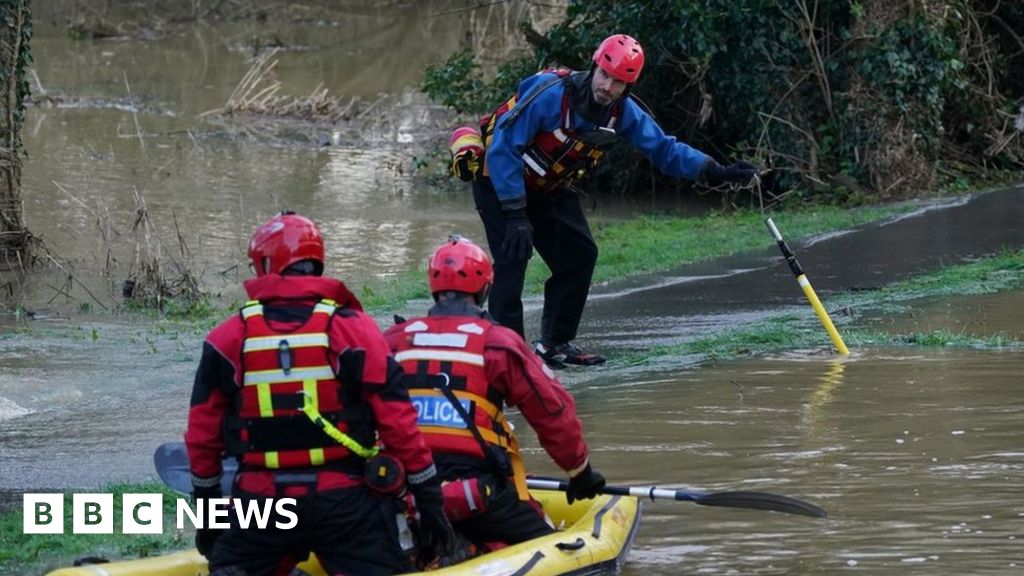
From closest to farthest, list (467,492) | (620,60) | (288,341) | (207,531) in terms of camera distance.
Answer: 1. (288,341)
2. (207,531)
3. (467,492)
4. (620,60)

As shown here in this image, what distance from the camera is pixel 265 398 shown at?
5.53 metres

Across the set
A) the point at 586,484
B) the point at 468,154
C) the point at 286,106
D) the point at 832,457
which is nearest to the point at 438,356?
the point at 586,484

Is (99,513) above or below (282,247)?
below

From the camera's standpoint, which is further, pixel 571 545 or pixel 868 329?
pixel 868 329

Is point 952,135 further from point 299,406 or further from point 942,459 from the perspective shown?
point 299,406

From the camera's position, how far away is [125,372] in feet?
35.0

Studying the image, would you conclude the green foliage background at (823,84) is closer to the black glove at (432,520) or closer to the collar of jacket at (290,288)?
the black glove at (432,520)

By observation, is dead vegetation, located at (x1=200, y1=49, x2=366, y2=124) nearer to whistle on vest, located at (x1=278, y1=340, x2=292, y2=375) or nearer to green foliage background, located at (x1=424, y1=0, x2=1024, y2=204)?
green foliage background, located at (x1=424, y1=0, x2=1024, y2=204)

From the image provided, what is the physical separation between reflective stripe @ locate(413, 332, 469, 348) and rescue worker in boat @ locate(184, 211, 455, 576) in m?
0.46

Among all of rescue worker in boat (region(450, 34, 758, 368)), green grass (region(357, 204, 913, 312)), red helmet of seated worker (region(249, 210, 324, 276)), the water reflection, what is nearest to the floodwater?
the water reflection

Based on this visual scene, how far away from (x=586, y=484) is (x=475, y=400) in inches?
21.6

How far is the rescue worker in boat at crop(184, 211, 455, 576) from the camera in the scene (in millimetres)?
5520

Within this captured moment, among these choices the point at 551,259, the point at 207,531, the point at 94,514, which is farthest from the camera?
the point at 551,259

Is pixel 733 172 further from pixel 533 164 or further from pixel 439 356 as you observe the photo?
pixel 439 356
